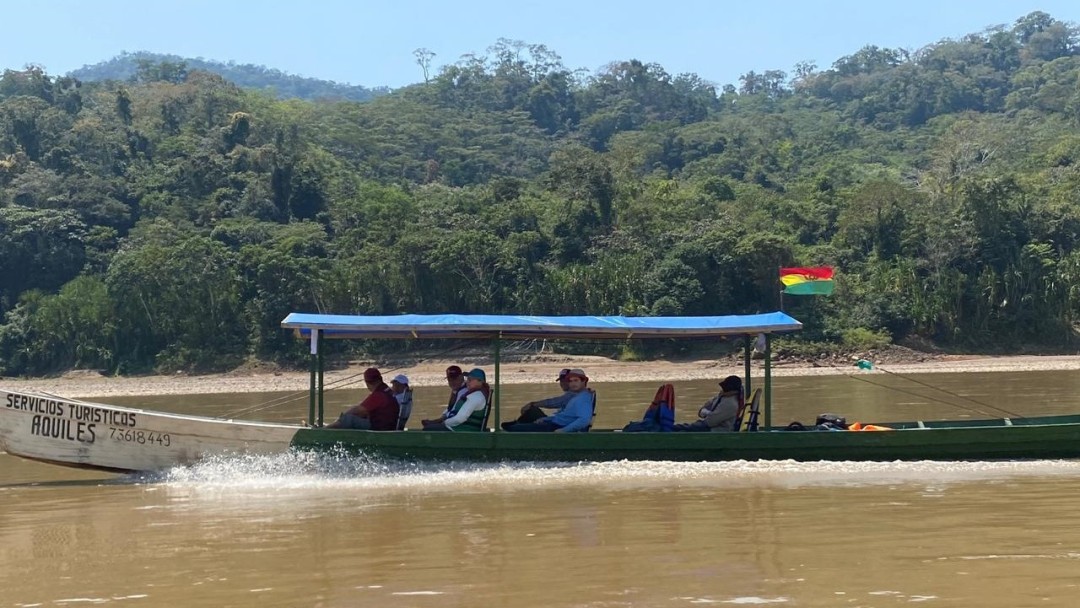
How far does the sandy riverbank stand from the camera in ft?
111

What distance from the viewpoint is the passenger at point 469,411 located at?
41.8ft

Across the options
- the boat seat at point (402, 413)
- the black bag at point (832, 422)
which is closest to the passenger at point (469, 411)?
the boat seat at point (402, 413)

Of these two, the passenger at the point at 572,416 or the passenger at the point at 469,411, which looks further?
the passenger at the point at 572,416

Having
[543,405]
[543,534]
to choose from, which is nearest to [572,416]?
[543,405]

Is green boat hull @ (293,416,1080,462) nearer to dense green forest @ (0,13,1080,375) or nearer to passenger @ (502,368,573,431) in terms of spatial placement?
passenger @ (502,368,573,431)

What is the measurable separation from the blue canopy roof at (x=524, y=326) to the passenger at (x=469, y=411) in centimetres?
63

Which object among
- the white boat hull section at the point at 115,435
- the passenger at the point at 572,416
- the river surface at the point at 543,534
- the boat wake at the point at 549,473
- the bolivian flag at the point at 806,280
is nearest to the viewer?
the river surface at the point at 543,534

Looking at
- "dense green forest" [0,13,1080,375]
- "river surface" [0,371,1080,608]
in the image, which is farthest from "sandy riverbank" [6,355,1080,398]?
"river surface" [0,371,1080,608]

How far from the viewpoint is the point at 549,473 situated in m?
12.1

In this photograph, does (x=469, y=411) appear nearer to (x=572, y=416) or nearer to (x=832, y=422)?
(x=572, y=416)

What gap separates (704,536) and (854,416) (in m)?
10.9

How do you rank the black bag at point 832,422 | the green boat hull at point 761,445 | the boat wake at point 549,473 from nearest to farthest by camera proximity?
the boat wake at point 549,473
the green boat hull at point 761,445
the black bag at point 832,422

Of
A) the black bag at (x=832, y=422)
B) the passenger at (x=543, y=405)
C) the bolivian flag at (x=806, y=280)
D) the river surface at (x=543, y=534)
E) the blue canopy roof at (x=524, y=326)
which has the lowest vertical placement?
the river surface at (x=543, y=534)

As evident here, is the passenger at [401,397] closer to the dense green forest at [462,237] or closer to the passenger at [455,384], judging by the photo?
the passenger at [455,384]
